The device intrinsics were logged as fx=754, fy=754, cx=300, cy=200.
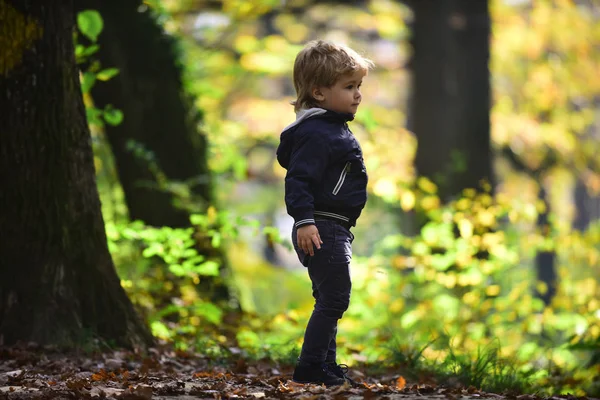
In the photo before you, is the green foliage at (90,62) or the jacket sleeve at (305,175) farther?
the green foliage at (90,62)

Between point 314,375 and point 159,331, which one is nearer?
point 314,375

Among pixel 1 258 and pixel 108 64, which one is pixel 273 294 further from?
pixel 1 258

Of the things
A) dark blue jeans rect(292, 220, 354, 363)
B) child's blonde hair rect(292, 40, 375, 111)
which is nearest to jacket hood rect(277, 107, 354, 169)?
child's blonde hair rect(292, 40, 375, 111)

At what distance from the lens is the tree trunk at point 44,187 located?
4.48 metres

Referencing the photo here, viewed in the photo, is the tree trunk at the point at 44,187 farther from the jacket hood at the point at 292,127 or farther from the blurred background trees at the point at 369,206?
the jacket hood at the point at 292,127

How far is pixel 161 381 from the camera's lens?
12.4ft

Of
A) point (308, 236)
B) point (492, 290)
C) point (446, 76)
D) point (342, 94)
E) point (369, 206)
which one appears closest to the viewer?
point (308, 236)

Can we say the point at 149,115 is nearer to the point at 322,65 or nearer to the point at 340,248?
the point at 322,65

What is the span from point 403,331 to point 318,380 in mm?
4176

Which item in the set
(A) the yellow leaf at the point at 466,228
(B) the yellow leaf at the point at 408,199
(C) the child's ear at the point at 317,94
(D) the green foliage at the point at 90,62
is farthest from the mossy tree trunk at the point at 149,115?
(C) the child's ear at the point at 317,94

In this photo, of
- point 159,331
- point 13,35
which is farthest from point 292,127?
point 159,331

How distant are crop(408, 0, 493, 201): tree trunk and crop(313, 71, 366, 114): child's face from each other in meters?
6.83

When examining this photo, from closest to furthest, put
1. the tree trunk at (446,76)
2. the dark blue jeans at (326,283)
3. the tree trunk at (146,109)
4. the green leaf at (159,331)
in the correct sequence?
1. the dark blue jeans at (326,283)
2. the green leaf at (159,331)
3. the tree trunk at (146,109)
4. the tree trunk at (446,76)

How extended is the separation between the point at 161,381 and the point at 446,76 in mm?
8612
